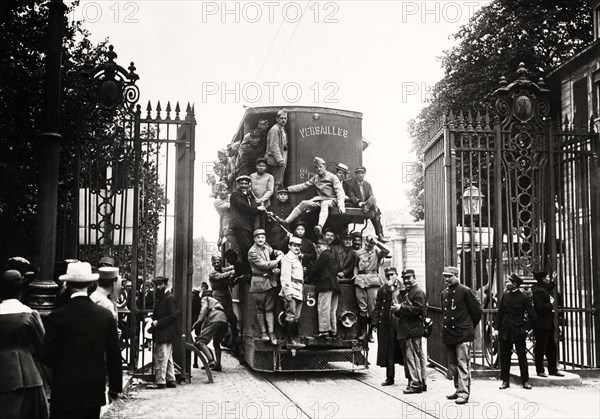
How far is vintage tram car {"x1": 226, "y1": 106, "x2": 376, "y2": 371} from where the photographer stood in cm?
1354

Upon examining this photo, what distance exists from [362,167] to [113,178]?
5.46 metres

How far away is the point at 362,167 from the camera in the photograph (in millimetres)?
15203

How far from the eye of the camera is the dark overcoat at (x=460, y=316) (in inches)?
418

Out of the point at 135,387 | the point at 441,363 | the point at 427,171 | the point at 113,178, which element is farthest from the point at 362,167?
the point at 135,387

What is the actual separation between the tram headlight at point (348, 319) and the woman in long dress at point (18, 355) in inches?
318

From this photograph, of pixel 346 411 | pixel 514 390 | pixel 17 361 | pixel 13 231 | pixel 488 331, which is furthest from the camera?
pixel 13 231

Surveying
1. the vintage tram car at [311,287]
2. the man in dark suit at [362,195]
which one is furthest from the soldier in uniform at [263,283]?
the man in dark suit at [362,195]

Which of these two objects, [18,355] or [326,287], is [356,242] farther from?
[18,355]

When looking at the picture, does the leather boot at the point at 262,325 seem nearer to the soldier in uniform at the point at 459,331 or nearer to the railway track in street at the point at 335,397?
the railway track in street at the point at 335,397

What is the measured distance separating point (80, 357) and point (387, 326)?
7539 mm

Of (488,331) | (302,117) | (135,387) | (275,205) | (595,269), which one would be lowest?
(135,387)

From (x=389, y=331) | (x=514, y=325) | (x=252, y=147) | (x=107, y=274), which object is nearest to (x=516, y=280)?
(x=514, y=325)

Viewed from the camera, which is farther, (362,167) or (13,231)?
(13,231)

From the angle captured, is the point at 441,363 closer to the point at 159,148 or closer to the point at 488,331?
the point at 488,331
